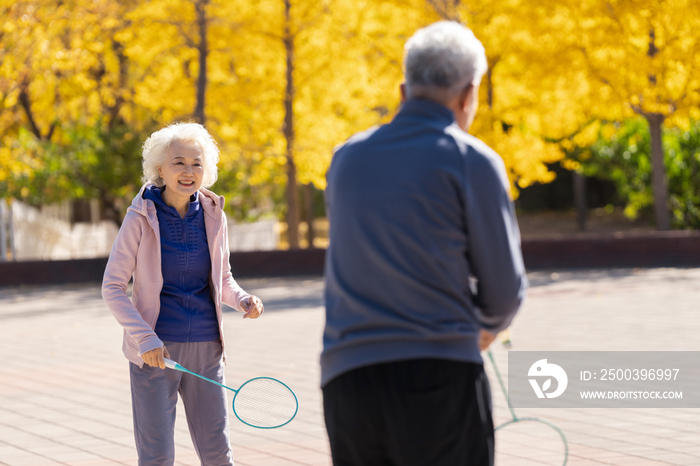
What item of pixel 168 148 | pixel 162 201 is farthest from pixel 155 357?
pixel 168 148

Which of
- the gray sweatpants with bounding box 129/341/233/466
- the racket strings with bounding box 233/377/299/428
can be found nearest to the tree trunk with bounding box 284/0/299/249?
the racket strings with bounding box 233/377/299/428

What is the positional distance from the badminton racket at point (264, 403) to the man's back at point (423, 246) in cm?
141

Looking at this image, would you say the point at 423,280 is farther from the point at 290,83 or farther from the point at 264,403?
the point at 290,83

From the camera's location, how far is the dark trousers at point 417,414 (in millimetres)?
1962

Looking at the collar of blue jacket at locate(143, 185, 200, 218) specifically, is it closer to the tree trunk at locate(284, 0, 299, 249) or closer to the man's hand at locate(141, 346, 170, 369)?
the man's hand at locate(141, 346, 170, 369)

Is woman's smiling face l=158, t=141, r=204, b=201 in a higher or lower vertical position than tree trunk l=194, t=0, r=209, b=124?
lower

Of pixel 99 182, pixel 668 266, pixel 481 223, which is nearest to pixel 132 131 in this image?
pixel 99 182

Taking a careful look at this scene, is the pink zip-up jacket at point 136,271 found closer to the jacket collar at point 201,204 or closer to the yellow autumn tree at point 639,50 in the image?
the jacket collar at point 201,204

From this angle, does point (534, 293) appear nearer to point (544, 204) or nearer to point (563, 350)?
point (563, 350)

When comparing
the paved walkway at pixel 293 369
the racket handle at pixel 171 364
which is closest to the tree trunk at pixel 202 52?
the paved walkway at pixel 293 369

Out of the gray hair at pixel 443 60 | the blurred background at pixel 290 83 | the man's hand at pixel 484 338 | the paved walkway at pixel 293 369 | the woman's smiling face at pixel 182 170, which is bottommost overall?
the paved walkway at pixel 293 369

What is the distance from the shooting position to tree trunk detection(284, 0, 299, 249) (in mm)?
17219

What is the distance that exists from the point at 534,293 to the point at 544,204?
20009mm

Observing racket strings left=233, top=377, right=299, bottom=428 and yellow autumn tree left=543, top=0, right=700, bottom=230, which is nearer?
racket strings left=233, top=377, right=299, bottom=428
